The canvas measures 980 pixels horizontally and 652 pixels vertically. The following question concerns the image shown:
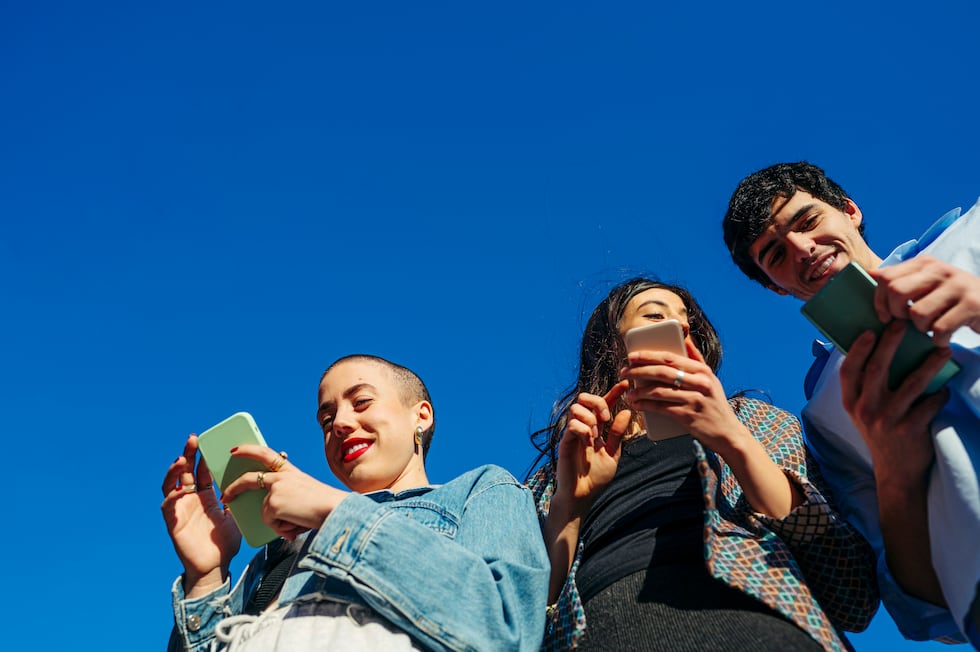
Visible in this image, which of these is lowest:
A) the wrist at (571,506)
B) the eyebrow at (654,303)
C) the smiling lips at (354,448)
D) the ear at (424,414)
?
the wrist at (571,506)

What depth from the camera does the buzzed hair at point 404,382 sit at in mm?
4742

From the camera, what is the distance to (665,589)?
309 cm

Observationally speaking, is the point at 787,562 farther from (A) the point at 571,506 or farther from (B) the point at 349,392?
(B) the point at 349,392

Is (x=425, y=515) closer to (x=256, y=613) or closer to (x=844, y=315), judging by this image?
(x=256, y=613)

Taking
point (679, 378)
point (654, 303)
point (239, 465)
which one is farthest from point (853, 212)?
point (239, 465)

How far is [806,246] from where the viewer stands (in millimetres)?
4578

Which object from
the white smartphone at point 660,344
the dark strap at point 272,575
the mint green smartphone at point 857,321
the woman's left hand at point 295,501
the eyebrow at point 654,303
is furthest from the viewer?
the eyebrow at point 654,303

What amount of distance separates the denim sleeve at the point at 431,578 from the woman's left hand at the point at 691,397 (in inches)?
34.7

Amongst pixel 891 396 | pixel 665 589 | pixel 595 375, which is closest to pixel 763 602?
pixel 665 589

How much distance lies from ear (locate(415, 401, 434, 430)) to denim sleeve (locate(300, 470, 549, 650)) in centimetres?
167

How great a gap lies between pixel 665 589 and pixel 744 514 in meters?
0.52

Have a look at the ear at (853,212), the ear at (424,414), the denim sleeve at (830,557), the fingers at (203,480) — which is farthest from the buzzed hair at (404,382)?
the ear at (853,212)

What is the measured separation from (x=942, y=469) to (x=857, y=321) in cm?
65

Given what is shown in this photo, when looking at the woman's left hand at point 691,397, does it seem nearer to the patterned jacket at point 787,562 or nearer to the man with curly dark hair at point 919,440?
the patterned jacket at point 787,562
